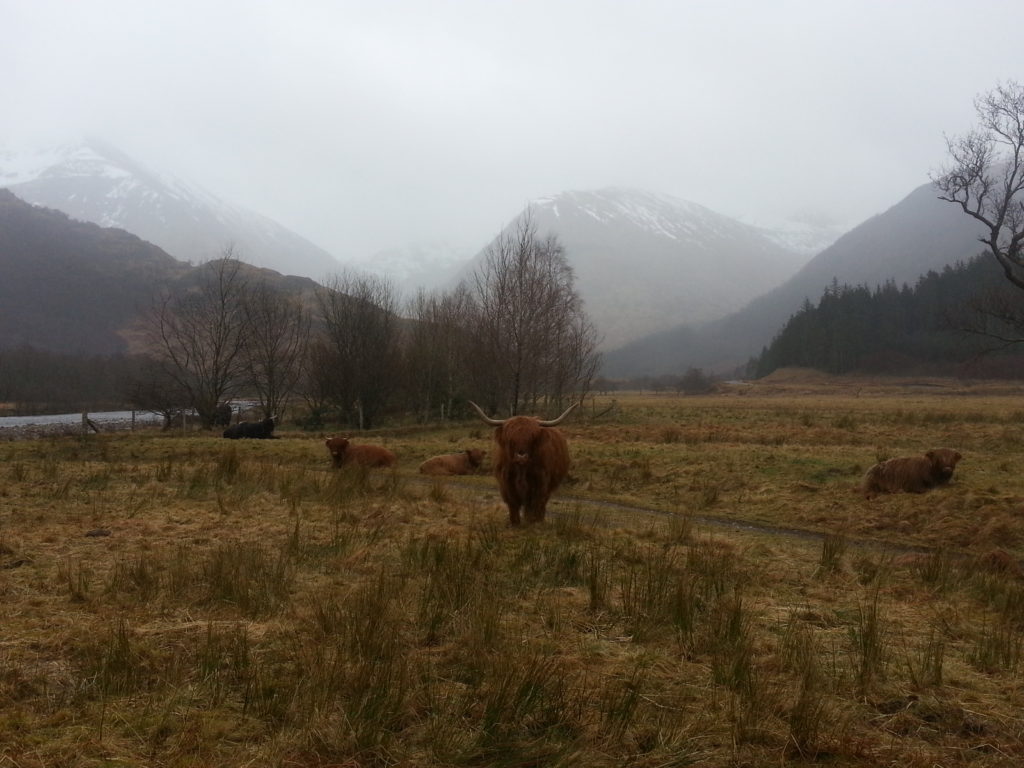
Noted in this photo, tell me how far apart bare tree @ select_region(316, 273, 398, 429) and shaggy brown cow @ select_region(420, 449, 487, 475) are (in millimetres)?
18955

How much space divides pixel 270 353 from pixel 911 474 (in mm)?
34461

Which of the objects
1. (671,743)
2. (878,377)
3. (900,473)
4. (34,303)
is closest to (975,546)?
(900,473)

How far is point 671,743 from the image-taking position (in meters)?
2.83

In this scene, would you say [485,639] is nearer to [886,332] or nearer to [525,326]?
[525,326]

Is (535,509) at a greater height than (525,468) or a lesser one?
lesser

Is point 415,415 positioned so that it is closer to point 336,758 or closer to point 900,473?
point 900,473

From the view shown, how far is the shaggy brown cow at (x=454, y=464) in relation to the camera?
1700cm

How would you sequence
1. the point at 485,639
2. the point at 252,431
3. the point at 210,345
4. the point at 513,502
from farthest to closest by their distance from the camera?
the point at 210,345 < the point at 252,431 < the point at 513,502 < the point at 485,639

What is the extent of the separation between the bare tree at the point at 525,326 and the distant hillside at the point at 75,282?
65.2 m

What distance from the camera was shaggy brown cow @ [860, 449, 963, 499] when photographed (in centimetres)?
1183

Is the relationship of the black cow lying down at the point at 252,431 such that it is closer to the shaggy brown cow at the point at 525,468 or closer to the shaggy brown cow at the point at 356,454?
Result: the shaggy brown cow at the point at 356,454

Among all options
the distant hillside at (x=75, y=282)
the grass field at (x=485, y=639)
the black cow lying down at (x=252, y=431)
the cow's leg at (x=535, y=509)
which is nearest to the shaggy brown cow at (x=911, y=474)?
the grass field at (x=485, y=639)

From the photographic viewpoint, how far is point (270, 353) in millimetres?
37594

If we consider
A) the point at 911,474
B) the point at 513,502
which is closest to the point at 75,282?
the point at 513,502
